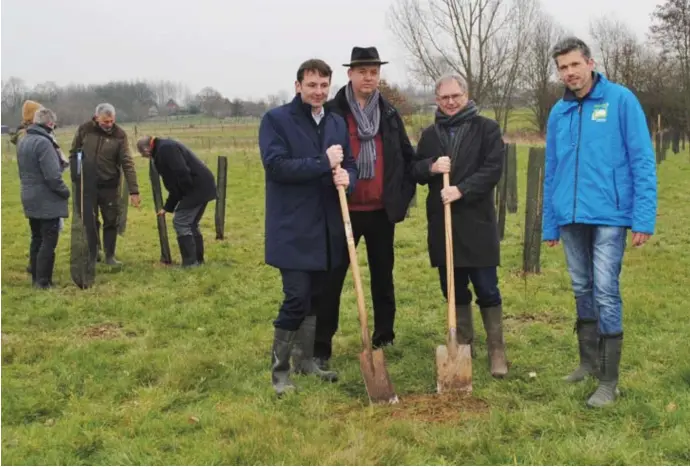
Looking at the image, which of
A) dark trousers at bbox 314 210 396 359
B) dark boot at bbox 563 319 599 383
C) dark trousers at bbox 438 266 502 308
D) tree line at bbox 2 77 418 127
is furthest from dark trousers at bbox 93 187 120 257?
tree line at bbox 2 77 418 127

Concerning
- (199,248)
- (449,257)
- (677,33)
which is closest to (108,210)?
(199,248)

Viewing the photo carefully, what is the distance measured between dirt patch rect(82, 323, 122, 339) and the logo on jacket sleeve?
444 cm

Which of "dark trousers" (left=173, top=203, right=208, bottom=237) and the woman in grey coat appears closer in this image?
the woman in grey coat

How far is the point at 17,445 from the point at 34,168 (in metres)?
4.53

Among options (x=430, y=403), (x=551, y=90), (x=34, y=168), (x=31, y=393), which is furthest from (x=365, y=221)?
(x=551, y=90)

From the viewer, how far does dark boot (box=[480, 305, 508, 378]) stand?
5062 millimetres

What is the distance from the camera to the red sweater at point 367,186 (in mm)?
5133

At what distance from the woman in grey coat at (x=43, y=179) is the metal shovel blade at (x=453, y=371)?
504 centimetres

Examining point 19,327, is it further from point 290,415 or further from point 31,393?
point 290,415

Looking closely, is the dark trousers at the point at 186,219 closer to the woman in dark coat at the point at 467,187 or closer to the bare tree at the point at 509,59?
the woman in dark coat at the point at 467,187

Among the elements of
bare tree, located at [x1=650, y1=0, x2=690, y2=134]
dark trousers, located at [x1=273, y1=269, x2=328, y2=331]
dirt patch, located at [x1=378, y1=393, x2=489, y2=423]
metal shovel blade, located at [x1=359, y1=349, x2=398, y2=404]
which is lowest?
dirt patch, located at [x1=378, y1=393, x2=489, y2=423]

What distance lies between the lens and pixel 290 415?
433 centimetres

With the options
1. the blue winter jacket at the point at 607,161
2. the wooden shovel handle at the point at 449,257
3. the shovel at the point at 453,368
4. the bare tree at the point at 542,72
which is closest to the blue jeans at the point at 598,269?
the blue winter jacket at the point at 607,161

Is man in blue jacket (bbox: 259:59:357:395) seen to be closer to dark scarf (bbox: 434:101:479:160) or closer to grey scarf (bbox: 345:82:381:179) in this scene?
grey scarf (bbox: 345:82:381:179)
